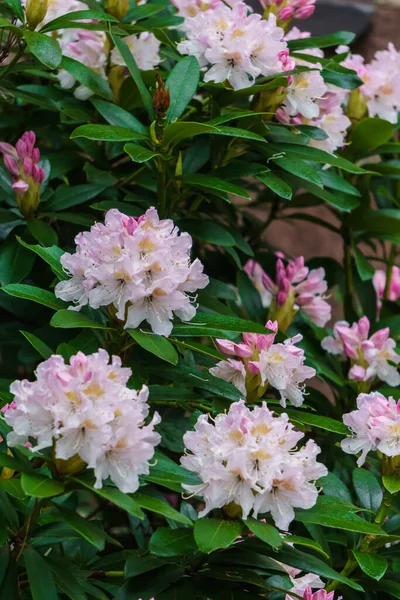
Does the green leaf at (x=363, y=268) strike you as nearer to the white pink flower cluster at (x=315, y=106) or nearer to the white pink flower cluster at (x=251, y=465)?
the white pink flower cluster at (x=315, y=106)

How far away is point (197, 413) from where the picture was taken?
4.22ft

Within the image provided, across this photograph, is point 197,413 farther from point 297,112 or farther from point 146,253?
point 297,112

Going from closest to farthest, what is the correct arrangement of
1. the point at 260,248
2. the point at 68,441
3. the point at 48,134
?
1. the point at 68,441
2. the point at 48,134
3. the point at 260,248

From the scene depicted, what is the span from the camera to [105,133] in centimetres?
132

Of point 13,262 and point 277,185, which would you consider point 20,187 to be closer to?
point 13,262

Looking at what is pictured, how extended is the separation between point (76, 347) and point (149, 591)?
34 cm

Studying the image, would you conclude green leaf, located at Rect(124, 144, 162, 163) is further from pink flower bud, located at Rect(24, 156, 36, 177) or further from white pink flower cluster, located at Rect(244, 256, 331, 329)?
white pink flower cluster, located at Rect(244, 256, 331, 329)

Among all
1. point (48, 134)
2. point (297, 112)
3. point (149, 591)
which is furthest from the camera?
point (48, 134)

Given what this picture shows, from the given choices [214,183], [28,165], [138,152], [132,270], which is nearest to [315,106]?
[214,183]

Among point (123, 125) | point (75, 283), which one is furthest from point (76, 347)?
point (123, 125)

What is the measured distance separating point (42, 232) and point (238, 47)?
0.41 meters

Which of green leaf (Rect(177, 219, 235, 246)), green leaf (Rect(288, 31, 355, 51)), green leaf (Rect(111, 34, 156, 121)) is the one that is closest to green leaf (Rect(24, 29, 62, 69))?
green leaf (Rect(111, 34, 156, 121))

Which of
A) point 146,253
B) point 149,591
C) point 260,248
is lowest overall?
point 260,248

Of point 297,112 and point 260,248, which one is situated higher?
point 297,112
